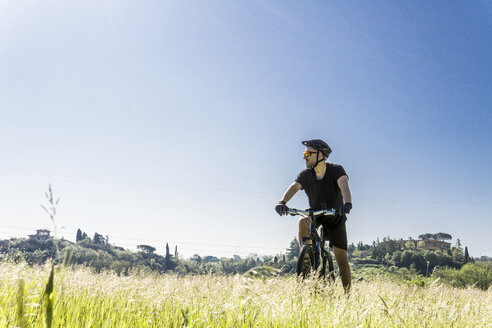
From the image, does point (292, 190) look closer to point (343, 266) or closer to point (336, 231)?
point (336, 231)

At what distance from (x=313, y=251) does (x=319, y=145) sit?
170cm

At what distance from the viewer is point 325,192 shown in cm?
593

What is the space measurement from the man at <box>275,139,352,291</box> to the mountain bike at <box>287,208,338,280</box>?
164 millimetres

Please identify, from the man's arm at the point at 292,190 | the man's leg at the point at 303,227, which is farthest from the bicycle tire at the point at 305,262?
the man's arm at the point at 292,190

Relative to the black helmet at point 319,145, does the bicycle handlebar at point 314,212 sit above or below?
below

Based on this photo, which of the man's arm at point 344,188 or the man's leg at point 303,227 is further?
the man's leg at point 303,227

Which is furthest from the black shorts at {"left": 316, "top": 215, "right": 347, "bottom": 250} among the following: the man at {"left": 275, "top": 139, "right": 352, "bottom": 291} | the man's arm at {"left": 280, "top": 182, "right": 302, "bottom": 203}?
the man's arm at {"left": 280, "top": 182, "right": 302, "bottom": 203}

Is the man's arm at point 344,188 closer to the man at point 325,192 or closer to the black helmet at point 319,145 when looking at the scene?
the man at point 325,192

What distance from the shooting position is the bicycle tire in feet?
17.1

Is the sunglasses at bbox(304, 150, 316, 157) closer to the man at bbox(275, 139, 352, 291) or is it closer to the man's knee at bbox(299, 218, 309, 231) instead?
the man at bbox(275, 139, 352, 291)

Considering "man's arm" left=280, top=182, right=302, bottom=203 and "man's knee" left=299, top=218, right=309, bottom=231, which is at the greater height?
"man's arm" left=280, top=182, right=302, bottom=203

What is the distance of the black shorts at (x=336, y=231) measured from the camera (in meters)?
5.69

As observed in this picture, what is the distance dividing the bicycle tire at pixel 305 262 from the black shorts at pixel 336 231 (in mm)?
565

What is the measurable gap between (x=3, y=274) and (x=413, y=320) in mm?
3512
